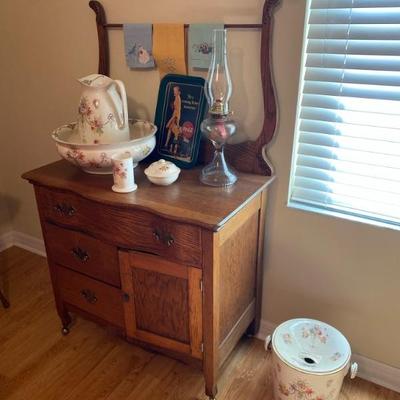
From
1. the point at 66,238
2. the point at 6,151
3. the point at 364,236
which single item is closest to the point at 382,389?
the point at 364,236

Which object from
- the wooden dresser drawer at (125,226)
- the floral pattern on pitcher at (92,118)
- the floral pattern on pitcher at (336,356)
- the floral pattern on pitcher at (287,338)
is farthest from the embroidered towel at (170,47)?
the floral pattern on pitcher at (336,356)

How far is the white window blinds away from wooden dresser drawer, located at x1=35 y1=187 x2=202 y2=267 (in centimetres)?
51

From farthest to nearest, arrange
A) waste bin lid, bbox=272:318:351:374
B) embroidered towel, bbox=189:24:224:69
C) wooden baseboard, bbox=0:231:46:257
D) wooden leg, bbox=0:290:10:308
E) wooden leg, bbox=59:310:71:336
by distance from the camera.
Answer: wooden baseboard, bbox=0:231:46:257 < wooden leg, bbox=0:290:10:308 < wooden leg, bbox=59:310:71:336 < embroidered towel, bbox=189:24:224:69 < waste bin lid, bbox=272:318:351:374

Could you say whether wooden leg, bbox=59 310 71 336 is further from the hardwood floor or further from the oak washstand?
the oak washstand

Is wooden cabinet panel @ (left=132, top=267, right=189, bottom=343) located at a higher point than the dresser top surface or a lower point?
lower

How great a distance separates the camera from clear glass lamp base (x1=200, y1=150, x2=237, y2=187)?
4.63 feet

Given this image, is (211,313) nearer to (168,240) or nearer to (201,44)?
(168,240)

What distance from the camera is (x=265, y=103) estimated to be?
1.42 m

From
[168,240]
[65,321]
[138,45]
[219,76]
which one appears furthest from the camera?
[65,321]

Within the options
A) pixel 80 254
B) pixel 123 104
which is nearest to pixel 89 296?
pixel 80 254

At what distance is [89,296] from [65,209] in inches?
15.0

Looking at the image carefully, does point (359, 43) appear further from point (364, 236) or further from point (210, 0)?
point (364, 236)

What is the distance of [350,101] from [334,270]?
0.62 m

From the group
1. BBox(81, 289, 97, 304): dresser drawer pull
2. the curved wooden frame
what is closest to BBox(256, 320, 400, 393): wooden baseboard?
the curved wooden frame
